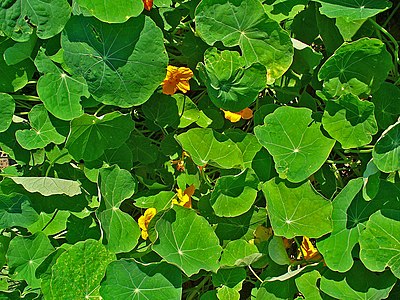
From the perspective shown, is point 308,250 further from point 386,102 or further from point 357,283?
point 386,102

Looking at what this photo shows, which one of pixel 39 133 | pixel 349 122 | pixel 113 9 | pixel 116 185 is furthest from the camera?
pixel 39 133

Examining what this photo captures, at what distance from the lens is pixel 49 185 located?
194 centimetres

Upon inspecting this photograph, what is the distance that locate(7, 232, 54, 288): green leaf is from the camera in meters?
2.03

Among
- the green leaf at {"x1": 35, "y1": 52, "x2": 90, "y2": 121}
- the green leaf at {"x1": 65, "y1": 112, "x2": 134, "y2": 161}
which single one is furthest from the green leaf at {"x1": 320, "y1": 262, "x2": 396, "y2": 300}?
the green leaf at {"x1": 35, "y1": 52, "x2": 90, "y2": 121}

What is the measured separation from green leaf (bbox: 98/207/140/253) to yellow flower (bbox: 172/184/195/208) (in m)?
0.16

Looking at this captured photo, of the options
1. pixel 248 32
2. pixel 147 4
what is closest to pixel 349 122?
pixel 248 32

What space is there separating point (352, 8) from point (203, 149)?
645 mm

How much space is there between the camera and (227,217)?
192 centimetres

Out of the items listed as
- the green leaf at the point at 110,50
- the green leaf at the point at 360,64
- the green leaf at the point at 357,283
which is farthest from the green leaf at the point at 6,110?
the green leaf at the point at 357,283

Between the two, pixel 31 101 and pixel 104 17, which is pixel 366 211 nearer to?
pixel 104 17

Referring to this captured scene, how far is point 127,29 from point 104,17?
105mm

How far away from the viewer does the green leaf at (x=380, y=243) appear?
1.73 metres

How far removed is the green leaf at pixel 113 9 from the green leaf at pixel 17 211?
0.73 meters

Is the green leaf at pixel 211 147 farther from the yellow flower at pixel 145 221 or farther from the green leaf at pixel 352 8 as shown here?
the green leaf at pixel 352 8
